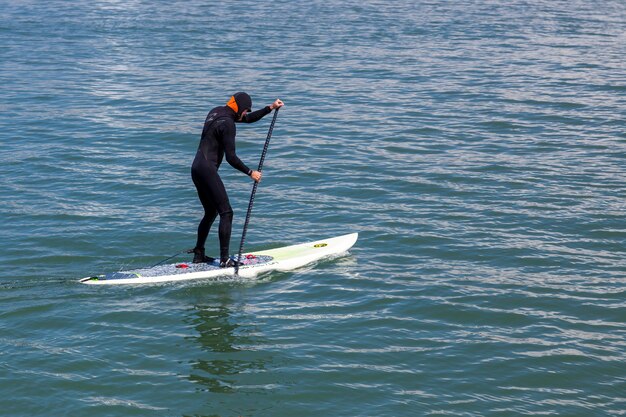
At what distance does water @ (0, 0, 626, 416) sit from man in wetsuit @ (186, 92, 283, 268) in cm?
115

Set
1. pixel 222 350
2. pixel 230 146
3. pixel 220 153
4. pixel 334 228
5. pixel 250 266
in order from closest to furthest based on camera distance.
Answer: pixel 222 350 < pixel 230 146 < pixel 220 153 < pixel 250 266 < pixel 334 228

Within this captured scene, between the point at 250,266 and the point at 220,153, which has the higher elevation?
the point at 220,153

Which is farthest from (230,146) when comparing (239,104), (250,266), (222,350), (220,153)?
(222,350)

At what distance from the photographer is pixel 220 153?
47.3 ft

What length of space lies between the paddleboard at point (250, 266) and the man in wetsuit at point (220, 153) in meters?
0.46

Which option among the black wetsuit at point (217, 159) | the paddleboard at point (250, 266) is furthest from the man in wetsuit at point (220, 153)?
the paddleboard at point (250, 266)

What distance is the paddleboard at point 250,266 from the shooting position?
47.0 feet

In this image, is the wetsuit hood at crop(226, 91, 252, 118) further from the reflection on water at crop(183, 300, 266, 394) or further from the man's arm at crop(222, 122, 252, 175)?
the reflection on water at crop(183, 300, 266, 394)

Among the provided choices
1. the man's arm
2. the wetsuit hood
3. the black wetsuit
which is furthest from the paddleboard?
the wetsuit hood

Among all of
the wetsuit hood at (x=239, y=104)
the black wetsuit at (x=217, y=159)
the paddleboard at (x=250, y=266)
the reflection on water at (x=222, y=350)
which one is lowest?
the reflection on water at (x=222, y=350)

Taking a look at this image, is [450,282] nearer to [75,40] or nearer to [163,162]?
[163,162]

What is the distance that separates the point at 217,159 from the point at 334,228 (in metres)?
3.28

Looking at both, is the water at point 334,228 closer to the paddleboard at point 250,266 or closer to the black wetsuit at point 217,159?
the paddleboard at point 250,266

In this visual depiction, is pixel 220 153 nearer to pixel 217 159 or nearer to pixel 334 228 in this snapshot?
pixel 217 159
